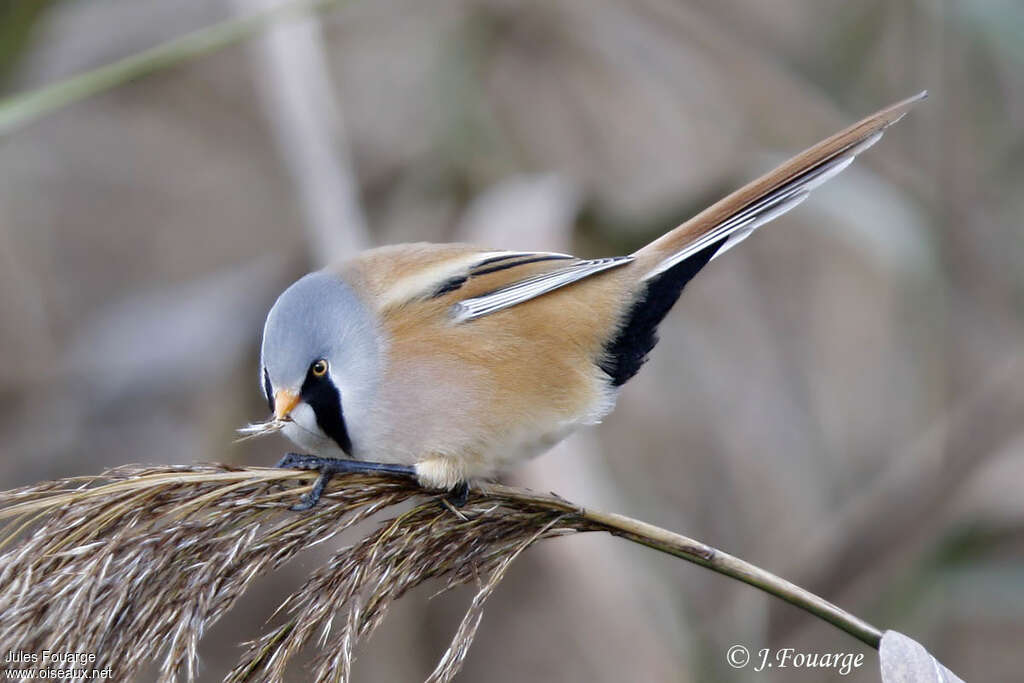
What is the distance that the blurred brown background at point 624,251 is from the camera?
3.72 metres

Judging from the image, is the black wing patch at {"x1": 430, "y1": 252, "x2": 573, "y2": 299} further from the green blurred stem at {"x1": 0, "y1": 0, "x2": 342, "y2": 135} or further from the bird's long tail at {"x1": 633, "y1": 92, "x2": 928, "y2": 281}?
the green blurred stem at {"x1": 0, "y1": 0, "x2": 342, "y2": 135}

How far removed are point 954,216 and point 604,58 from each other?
2289 mm

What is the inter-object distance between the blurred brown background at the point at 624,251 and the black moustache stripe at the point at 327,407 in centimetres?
105

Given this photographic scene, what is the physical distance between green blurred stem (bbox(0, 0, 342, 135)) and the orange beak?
850 millimetres

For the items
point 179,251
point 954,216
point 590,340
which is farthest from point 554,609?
point 179,251

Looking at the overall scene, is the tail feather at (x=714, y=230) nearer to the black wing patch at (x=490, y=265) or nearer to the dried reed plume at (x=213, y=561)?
the black wing patch at (x=490, y=265)

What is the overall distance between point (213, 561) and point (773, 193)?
1.72 meters

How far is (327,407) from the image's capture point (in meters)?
2.71

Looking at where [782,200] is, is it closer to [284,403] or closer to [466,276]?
[466,276]

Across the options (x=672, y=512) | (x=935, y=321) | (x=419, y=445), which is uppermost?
(x=419, y=445)

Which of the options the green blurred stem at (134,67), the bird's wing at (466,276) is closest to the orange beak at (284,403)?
the bird's wing at (466,276)

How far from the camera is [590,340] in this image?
308 cm

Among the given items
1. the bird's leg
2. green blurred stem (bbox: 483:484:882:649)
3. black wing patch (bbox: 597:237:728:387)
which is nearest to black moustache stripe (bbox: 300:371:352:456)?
the bird's leg

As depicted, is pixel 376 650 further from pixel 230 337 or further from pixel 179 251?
pixel 179 251
